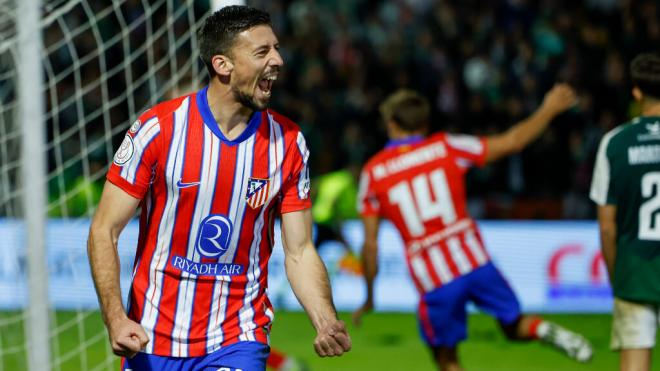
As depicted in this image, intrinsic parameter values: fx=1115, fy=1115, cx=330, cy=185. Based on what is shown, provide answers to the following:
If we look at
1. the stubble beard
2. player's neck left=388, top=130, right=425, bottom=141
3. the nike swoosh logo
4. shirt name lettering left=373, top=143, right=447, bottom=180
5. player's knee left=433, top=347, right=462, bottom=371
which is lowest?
player's knee left=433, top=347, right=462, bottom=371

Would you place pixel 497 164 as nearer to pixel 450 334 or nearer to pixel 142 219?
pixel 450 334

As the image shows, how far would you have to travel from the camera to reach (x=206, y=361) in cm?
387

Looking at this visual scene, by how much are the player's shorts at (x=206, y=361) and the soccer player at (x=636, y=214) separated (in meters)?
2.16

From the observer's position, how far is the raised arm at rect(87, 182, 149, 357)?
11.6ft

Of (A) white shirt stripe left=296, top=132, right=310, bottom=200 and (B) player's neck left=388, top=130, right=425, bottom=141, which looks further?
(B) player's neck left=388, top=130, right=425, bottom=141

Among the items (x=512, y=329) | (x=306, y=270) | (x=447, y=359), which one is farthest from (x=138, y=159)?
→ (x=512, y=329)

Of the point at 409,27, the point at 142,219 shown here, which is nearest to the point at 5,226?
the point at 142,219

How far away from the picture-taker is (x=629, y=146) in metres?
5.27

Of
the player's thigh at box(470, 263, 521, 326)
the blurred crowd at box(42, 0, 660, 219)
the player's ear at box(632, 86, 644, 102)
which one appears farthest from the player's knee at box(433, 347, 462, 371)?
the blurred crowd at box(42, 0, 660, 219)

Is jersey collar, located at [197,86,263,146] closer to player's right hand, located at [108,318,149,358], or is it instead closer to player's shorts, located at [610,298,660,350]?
player's right hand, located at [108,318,149,358]

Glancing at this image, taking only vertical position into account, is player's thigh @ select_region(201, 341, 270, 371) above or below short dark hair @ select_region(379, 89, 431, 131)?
below

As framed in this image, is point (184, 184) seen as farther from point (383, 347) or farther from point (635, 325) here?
point (383, 347)

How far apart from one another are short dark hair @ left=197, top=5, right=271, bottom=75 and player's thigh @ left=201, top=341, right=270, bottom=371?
98cm

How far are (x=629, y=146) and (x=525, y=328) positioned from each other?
199cm
